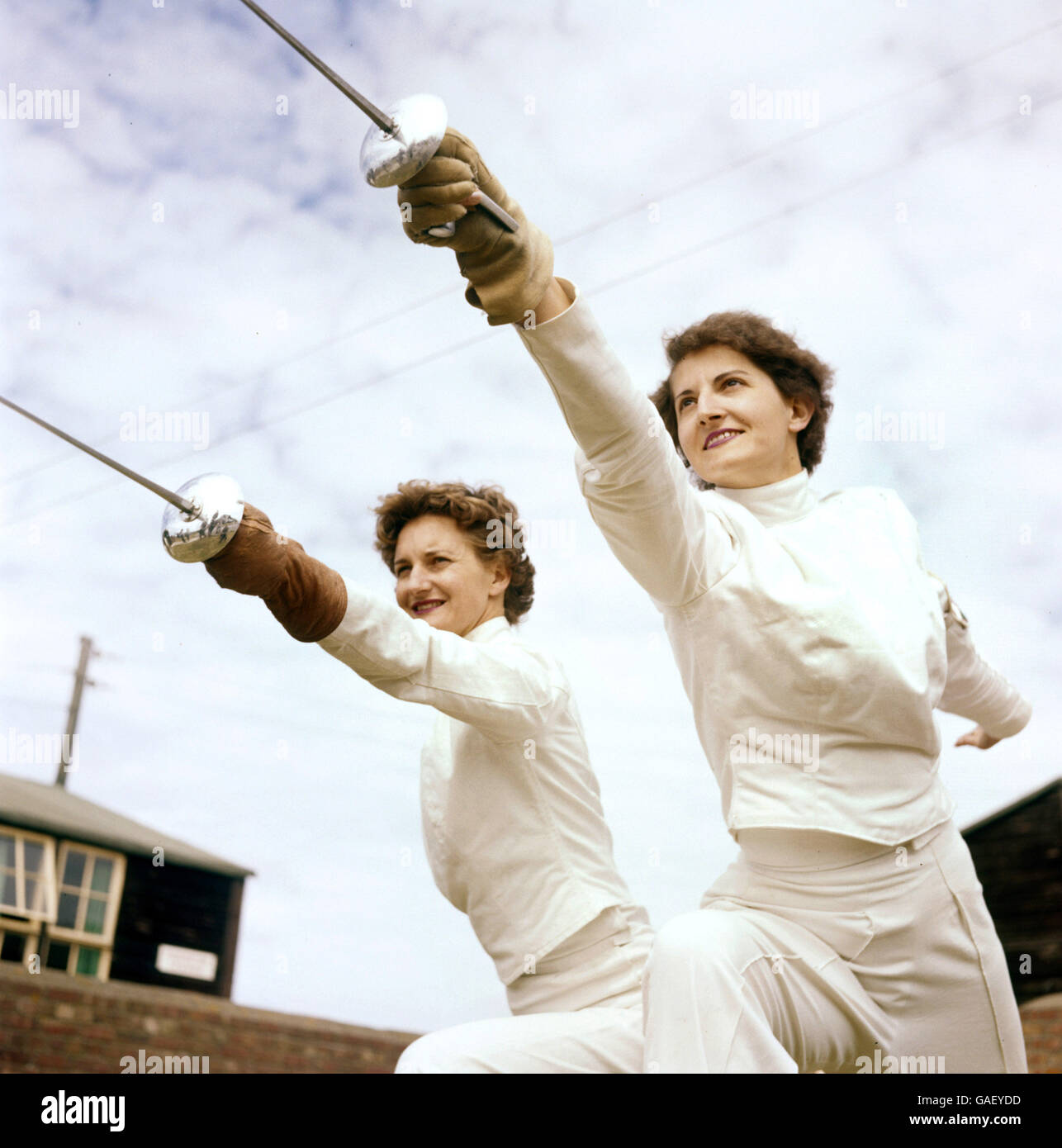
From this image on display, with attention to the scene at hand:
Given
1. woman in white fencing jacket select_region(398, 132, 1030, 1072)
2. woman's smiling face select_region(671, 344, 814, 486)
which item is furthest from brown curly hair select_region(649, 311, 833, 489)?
woman in white fencing jacket select_region(398, 132, 1030, 1072)

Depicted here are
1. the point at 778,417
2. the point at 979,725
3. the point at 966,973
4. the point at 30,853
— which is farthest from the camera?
the point at 30,853

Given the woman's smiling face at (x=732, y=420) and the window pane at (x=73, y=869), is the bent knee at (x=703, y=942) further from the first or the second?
the window pane at (x=73, y=869)

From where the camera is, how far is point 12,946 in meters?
11.9

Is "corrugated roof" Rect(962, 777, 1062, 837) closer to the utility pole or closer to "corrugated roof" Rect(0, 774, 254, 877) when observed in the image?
"corrugated roof" Rect(0, 774, 254, 877)

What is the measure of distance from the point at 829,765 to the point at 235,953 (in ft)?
44.0

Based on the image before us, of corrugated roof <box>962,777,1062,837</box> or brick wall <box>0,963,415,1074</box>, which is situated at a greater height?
corrugated roof <box>962,777,1062,837</box>

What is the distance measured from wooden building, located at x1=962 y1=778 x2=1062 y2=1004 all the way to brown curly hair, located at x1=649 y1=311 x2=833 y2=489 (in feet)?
25.8

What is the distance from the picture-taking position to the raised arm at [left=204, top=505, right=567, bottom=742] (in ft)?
5.56

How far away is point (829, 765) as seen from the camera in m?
1.77

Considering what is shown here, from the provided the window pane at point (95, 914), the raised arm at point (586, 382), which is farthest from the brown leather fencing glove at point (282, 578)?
the window pane at point (95, 914)

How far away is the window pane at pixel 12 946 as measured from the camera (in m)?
11.9

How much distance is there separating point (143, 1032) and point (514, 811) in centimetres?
510
